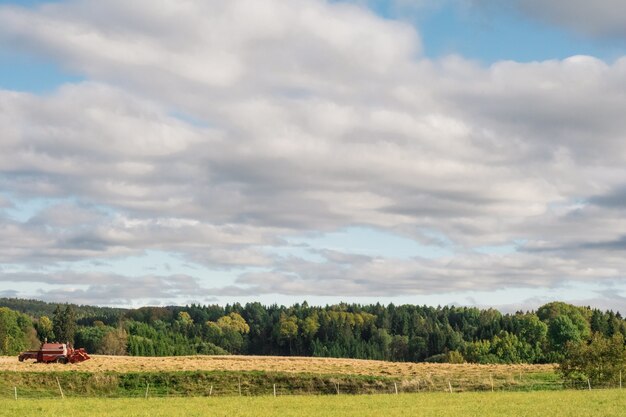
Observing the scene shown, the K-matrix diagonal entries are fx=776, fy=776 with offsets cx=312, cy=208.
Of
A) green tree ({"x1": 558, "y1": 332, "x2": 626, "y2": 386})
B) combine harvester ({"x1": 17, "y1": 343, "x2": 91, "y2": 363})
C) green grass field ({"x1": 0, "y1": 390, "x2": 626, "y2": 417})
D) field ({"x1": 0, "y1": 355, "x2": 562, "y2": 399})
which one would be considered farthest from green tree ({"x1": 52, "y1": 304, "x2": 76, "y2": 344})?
green tree ({"x1": 558, "y1": 332, "x2": 626, "y2": 386})

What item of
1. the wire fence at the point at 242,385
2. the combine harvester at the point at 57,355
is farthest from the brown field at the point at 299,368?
the wire fence at the point at 242,385

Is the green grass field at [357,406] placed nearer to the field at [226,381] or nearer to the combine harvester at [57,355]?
the field at [226,381]

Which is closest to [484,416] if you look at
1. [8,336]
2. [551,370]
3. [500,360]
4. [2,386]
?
[2,386]

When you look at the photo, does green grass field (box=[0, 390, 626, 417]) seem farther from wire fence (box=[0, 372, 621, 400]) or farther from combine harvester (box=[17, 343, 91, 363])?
combine harvester (box=[17, 343, 91, 363])

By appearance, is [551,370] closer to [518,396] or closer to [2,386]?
[518,396]

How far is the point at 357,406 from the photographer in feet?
187

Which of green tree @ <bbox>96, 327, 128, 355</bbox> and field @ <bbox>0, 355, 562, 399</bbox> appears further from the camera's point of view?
green tree @ <bbox>96, 327, 128, 355</bbox>

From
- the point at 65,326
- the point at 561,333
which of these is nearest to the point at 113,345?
the point at 65,326

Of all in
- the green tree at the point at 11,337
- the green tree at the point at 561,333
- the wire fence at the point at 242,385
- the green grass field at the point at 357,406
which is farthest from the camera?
the green tree at the point at 11,337

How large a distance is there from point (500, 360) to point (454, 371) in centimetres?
7810

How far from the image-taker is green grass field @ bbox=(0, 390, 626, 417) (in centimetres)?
5078

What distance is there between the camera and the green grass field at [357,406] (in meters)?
50.8

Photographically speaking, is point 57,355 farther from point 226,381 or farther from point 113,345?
point 113,345

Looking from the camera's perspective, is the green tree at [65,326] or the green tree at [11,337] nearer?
the green tree at [11,337]
